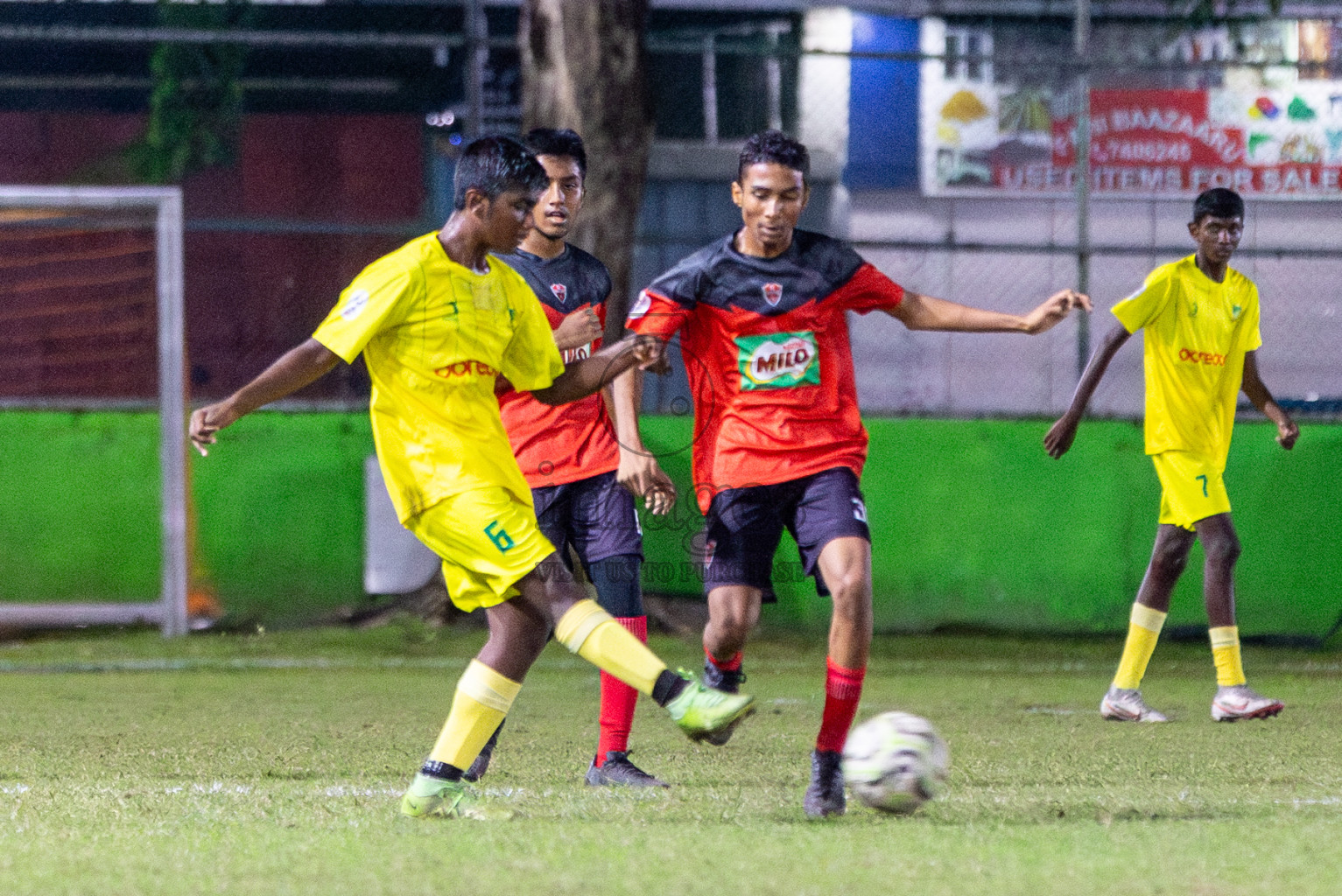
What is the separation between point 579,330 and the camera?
5.01m

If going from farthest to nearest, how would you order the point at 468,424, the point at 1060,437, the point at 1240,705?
the point at 1240,705 → the point at 1060,437 → the point at 468,424

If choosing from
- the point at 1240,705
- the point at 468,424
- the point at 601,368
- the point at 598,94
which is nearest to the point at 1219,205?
the point at 1240,705

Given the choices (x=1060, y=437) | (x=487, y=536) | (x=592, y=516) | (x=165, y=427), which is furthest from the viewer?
(x=165, y=427)

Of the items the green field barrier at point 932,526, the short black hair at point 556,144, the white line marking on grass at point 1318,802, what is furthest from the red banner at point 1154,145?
the white line marking on grass at point 1318,802

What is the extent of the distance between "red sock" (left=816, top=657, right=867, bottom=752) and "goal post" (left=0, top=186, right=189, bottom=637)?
6.24m

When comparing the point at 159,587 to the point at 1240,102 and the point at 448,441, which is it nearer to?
the point at 448,441

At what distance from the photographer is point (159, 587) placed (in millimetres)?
10453

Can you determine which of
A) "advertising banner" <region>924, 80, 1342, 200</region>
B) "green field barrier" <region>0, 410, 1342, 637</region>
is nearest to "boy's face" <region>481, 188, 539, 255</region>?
"green field barrier" <region>0, 410, 1342, 637</region>

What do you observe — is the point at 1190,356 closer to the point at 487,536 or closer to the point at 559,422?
the point at 559,422

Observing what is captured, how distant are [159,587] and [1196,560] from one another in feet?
19.4

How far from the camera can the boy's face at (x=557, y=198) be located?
18.5 feet

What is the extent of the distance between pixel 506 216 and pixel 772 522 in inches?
48.9

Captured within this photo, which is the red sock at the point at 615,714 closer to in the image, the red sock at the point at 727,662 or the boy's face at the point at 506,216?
the red sock at the point at 727,662

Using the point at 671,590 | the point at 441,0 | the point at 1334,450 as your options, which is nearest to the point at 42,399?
the point at 671,590
